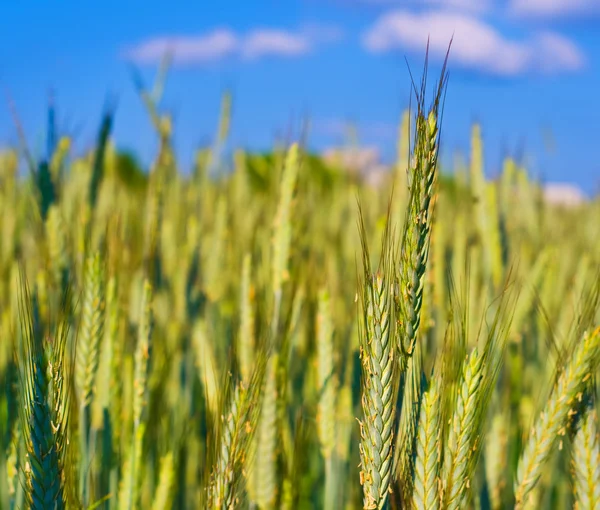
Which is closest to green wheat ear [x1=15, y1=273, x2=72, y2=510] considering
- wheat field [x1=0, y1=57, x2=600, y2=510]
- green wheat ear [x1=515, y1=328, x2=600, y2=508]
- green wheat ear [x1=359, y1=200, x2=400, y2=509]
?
wheat field [x1=0, y1=57, x2=600, y2=510]

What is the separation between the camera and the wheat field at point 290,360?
744mm

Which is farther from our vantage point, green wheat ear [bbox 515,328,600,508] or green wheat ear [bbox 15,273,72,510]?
green wheat ear [bbox 515,328,600,508]

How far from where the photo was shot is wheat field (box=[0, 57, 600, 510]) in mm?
744

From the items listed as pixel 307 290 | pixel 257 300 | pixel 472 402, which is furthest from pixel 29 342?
pixel 307 290

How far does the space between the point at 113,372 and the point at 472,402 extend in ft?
2.17

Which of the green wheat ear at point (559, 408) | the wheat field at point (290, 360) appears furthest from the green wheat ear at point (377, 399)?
the green wheat ear at point (559, 408)

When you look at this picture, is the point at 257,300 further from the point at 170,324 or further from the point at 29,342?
the point at 29,342

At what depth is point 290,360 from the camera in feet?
4.57

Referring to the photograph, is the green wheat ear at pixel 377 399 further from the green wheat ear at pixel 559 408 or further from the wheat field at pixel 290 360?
the green wheat ear at pixel 559 408

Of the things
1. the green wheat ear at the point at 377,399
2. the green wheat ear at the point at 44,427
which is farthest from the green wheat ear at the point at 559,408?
the green wheat ear at the point at 44,427

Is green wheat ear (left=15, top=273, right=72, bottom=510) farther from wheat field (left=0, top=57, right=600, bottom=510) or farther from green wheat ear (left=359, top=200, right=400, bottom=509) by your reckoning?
green wheat ear (left=359, top=200, right=400, bottom=509)

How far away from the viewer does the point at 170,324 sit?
1.93 meters

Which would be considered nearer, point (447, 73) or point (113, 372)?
point (447, 73)

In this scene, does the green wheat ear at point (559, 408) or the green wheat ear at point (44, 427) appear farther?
the green wheat ear at point (559, 408)
